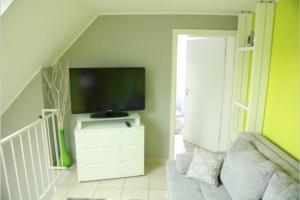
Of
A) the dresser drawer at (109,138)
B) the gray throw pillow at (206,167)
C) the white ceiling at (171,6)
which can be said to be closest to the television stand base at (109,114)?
the dresser drawer at (109,138)

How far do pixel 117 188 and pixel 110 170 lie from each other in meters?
0.24

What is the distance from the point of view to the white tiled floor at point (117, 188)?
243 cm

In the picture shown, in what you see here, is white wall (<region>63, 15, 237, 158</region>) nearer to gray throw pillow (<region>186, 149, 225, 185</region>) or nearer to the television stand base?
the television stand base

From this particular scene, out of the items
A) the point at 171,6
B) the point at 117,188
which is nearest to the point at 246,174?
the point at 117,188

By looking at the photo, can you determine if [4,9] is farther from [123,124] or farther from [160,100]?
[160,100]

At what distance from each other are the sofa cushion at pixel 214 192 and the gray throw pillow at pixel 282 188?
0.42 meters

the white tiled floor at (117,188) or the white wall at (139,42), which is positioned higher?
the white wall at (139,42)

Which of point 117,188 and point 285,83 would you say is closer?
point 285,83

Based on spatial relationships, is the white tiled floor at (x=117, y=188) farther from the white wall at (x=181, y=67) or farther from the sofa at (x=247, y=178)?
the white wall at (x=181, y=67)

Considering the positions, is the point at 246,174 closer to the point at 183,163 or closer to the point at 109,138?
the point at 183,163

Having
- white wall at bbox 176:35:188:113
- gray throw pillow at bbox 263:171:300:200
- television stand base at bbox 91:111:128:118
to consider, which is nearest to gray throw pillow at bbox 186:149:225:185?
gray throw pillow at bbox 263:171:300:200

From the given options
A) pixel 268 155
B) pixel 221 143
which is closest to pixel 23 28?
pixel 268 155

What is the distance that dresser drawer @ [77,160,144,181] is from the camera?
8.59 ft

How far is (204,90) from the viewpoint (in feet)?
11.6
